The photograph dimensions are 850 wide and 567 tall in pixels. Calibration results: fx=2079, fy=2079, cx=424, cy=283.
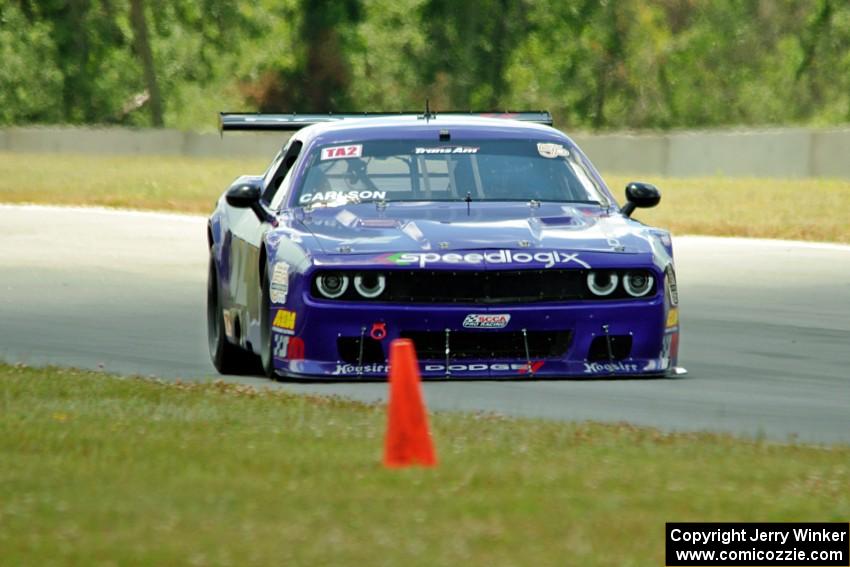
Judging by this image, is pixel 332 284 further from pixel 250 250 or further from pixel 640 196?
pixel 640 196

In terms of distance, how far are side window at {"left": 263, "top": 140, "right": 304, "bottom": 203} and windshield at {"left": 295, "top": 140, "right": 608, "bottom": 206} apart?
1.40ft

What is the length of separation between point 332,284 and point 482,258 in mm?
732

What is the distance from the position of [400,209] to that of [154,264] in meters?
9.88

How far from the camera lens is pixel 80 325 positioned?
47.2 ft

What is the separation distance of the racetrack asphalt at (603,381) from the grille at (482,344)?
203 mm

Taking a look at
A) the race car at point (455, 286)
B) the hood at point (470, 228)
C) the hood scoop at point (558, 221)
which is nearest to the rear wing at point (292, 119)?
the race car at point (455, 286)

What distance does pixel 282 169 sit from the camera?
465 inches

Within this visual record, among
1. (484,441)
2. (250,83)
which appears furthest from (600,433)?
(250,83)

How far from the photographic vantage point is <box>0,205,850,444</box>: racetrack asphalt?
970 centimetres

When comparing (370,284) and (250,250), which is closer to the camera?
(370,284)

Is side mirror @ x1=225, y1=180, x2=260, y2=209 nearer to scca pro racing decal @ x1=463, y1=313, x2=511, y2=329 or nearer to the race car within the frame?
the race car

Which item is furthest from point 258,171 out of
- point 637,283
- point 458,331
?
point 458,331

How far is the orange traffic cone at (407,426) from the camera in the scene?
275 inches

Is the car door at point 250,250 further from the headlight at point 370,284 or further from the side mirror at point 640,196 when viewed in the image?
the side mirror at point 640,196
